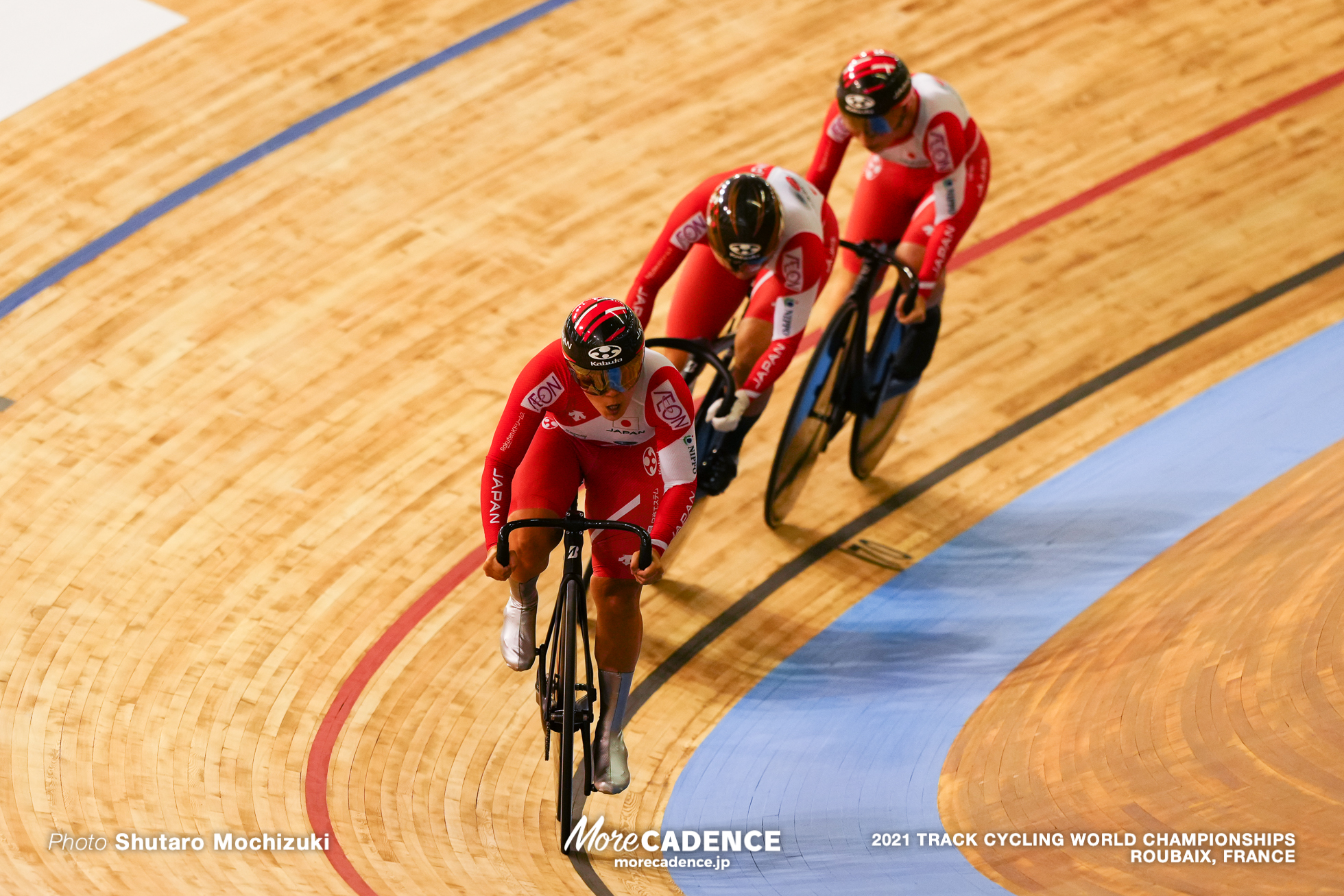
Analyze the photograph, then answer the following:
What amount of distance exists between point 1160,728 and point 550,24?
4.71 metres

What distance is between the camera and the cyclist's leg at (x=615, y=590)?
3422mm

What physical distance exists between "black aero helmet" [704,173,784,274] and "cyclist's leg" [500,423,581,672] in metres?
0.83

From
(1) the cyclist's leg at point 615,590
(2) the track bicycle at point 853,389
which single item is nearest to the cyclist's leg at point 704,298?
(2) the track bicycle at point 853,389

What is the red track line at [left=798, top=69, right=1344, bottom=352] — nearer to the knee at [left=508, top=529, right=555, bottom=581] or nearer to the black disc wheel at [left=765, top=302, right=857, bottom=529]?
the black disc wheel at [left=765, top=302, right=857, bottom=529]

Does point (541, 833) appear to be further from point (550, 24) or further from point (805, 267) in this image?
point (550, 24)

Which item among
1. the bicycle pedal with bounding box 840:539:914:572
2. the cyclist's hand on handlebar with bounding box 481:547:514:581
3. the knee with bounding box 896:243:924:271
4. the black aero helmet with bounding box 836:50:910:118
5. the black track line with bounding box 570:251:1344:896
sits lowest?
the bicycle pedal with bounding box 840:539:914:572

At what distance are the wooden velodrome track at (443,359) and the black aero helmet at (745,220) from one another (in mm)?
1226

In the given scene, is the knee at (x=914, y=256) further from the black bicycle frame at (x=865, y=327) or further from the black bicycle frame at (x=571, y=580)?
the black bicycle frame at (x=571, y=580)

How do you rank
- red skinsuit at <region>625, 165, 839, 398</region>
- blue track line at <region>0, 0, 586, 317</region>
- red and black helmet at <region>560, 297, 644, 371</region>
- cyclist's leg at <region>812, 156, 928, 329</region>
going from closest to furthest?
red and black helmet at <region>560, 297, 644, 371</region> → red skinsuit at <region>625, 165, 839, 398</region> → cyclist's leg at <region>812, 156, 928, 329</region> → blue track line at <region>0, 0, 586, 317</region>

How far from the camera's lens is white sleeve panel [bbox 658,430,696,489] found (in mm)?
3357

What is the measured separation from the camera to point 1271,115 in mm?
6680

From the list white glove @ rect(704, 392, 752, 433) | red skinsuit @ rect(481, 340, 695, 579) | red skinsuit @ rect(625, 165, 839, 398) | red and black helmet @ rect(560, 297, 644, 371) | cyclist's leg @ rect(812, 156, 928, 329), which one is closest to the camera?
red and black helmet @ rect(560, 297, 644, 371)

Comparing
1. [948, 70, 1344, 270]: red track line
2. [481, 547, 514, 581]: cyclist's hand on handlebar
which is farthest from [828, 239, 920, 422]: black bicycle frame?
[481, 547, 514, 581]: cyclist's hand on handlebar

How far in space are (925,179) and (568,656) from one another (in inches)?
87.8
